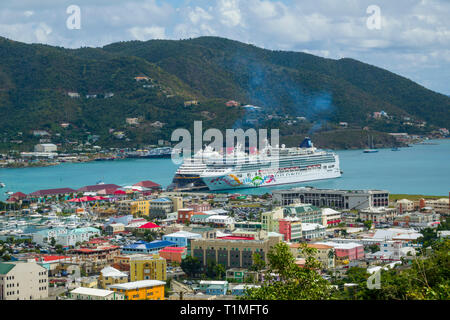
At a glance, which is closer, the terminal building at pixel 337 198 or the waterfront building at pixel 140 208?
the waterfront building at pixel 140 208

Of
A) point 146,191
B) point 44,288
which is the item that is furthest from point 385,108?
point 44,288

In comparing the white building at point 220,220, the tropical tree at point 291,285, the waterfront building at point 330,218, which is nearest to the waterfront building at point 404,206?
the waterfront building at point 330,218

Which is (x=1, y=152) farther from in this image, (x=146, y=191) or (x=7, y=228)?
(x=7, y=228)

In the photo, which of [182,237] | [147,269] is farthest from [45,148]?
[147,269]

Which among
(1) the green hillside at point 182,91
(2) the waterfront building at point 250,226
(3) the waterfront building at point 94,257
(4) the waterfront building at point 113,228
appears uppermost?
(1) the green hillside at point 182,91

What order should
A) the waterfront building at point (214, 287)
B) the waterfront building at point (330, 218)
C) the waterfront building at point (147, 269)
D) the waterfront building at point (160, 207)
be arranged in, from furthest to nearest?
the waterfront building at point (160, 207), the waterfront building at point (330, 218), the waterfront building at point (147, 269), the waterfront building at point (214, 287)

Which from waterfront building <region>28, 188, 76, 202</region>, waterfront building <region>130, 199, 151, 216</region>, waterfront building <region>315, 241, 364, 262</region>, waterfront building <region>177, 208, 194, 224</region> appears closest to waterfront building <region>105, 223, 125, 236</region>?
waterfront building <region>177, 208, 194, 224</region>

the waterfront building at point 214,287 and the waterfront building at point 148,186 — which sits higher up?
the waterfront building at point 148,186

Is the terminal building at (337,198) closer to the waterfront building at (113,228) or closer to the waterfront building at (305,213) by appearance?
the waterfront building at (305,213)

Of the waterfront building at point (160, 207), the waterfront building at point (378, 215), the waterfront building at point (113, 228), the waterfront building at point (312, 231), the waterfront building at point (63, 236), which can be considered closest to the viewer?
the waterfront building at point (63, 236)

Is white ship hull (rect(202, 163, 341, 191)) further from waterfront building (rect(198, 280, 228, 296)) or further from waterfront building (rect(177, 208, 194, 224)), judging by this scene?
waterfront building (rect(198, 280, 228, 296))
